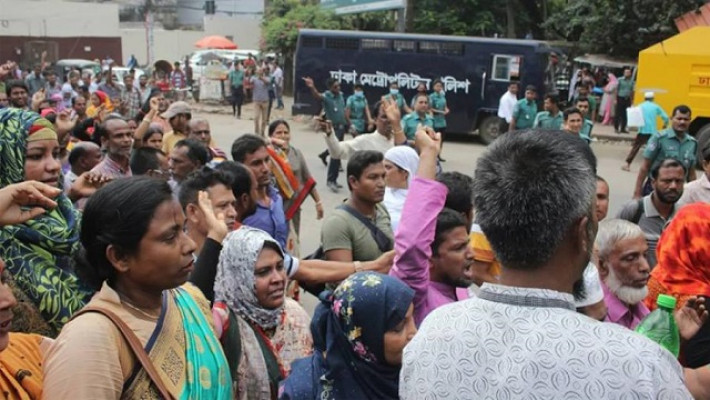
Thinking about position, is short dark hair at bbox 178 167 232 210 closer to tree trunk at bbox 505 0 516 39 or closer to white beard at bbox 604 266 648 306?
white beard at bbox 604 266 648 306

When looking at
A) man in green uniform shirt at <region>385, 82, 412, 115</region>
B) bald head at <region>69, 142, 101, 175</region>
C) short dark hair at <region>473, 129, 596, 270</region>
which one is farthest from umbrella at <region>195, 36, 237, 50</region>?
short dark hair at <region>473, 129, 596, 270</region>

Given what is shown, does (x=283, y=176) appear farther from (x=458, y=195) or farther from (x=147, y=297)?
(x=147, y=297)

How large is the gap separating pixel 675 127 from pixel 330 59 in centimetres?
1215

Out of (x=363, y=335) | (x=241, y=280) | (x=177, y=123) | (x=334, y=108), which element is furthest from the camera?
(x=334, y=108)

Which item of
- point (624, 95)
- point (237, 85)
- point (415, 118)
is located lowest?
point (237, 85)

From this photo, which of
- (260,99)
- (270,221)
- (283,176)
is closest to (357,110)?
(260,99)

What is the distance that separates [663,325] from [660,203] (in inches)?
113

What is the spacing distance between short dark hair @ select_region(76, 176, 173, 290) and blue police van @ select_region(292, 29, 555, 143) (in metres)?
15.6

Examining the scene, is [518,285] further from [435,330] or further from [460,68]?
[460,68]

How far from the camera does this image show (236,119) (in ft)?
77.7

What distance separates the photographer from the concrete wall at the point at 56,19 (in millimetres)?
33938

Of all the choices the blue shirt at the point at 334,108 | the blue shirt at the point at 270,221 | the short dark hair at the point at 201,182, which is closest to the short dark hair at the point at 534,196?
the short dark hair at the point at 201,182

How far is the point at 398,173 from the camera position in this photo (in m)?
5.01

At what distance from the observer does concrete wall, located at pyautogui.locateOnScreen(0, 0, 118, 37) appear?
3394 cm
